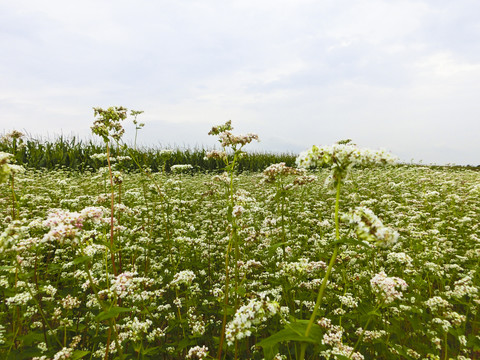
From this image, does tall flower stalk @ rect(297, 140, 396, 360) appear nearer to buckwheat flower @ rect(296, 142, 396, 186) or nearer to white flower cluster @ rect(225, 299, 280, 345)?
buckwheat flower @ rect(296, 142, 396, 186)

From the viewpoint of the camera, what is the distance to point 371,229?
2014mm

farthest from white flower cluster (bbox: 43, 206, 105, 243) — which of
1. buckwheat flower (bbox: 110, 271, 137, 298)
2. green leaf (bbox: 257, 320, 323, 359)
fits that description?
green leaf (bbox: 257, 320, 323, 359)

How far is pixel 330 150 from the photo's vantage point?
2.37m

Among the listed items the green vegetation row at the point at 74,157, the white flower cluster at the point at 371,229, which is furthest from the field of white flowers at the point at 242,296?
the green vegetation row at the point at 74,157

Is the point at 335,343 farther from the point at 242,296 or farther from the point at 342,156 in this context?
the point at 342,156

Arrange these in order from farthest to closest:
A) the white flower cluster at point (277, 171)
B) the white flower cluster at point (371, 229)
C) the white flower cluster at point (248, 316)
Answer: the white flower cluster at point (277, 171), the white flower cluster at point (248, 316), the white flower cluster at point (371, 229)

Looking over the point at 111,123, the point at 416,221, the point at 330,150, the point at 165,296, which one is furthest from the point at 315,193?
the point at 330,150

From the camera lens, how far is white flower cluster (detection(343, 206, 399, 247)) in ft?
6.40

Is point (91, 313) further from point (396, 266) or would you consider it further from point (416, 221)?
point (416, 221)

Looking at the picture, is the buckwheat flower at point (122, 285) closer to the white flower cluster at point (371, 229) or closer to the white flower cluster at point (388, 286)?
the white flower cluster at point (371, 229)

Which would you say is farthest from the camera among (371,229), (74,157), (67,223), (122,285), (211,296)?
(74,157)

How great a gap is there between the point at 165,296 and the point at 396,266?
435 cm

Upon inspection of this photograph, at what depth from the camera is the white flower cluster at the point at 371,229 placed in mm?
1951

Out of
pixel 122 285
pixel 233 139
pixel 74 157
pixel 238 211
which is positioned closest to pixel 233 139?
pixel 233 139
